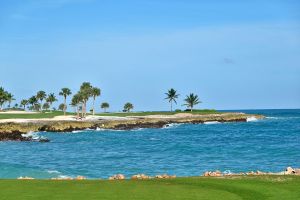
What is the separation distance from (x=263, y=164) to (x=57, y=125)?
71.4m

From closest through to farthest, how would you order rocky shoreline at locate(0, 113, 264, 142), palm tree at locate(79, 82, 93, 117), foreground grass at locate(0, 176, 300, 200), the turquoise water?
foreground grass at locate(0, 176, 300, 200) < the turquoise water < rocky shoreline at locate(0, 113, 264, 142) < palm tree at locate(79, 82, 93, 117)

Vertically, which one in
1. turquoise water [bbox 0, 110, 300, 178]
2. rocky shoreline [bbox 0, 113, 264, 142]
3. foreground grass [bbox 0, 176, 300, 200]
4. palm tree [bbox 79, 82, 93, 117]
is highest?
palm tree [bbox 79, 82, 93, 117]

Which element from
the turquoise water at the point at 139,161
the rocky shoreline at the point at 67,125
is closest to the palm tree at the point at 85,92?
the rocky shoreline at the point at 67,125

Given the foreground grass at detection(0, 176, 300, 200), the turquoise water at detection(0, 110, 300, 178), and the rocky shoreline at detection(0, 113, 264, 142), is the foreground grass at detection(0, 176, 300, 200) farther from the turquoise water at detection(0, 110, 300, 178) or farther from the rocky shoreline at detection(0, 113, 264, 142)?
the rocky shoreline at detection(0, 113, 264, 142)

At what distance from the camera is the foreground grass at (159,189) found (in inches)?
632

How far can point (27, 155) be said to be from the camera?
169 feet

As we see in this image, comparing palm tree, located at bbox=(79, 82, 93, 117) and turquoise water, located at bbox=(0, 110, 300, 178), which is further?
palm tree, located at bbox=(79, 82, 93, 117)

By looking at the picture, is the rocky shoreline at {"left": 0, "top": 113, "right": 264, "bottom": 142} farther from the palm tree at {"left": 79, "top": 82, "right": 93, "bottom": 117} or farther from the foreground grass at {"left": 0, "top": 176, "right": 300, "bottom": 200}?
the foreground grass at {"left": 0, "top": 176, "right": 300, "bottom": 200}

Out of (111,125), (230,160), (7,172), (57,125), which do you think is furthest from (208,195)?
(111,125)

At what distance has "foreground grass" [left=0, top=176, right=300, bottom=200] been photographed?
16.0 metres

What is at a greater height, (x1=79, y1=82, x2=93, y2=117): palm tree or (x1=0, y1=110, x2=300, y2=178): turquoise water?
(x1=79, y1=82, x2=93, y2=117): palm tree

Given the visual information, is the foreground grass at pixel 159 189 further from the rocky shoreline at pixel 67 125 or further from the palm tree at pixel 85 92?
the palm tree at pixel 85 92

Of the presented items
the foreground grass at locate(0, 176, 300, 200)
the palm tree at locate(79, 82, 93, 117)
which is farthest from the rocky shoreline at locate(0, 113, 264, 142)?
the foreground grass at locate(0, 176, 300, 200)

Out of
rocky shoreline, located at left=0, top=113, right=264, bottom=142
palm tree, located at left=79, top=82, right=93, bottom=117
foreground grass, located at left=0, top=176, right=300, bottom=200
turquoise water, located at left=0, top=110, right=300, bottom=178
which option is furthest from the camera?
palm tree, located at left=79, top=82, right=93, bottom=117
